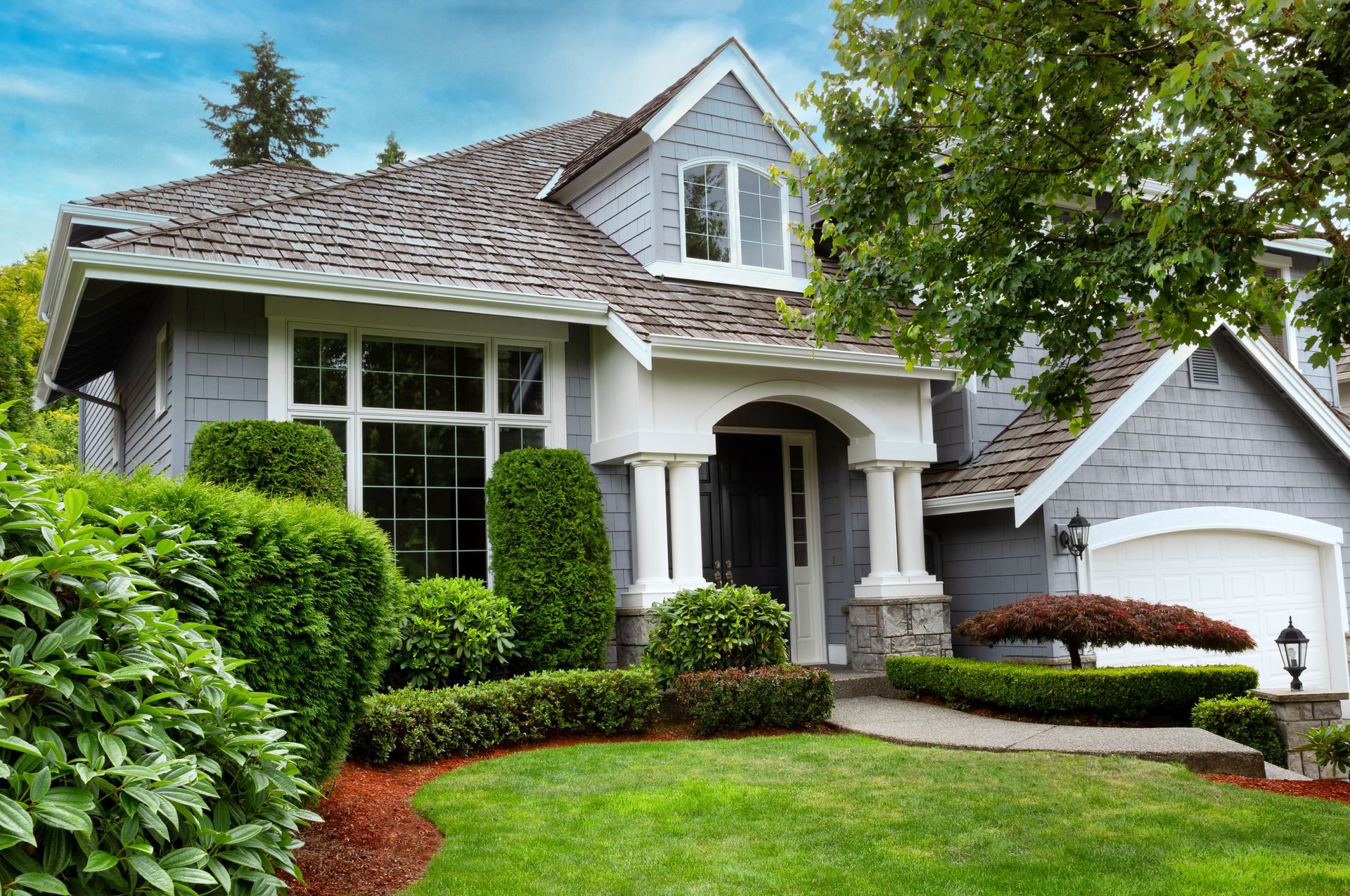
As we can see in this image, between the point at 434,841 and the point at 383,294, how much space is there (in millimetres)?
5368

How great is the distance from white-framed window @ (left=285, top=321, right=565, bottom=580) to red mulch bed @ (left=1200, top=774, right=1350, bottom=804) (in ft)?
21.3

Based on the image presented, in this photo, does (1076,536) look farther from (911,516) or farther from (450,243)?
(450,243)

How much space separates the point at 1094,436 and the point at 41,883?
10.6 meters

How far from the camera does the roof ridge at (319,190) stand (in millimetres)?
8759

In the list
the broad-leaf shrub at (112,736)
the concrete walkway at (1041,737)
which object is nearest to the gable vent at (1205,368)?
the concrete walkway at (1041,737)

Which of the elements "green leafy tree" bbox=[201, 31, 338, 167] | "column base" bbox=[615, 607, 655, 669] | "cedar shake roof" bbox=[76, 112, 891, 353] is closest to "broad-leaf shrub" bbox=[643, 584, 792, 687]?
"column base" bbox=[615, 607, 655, 669]

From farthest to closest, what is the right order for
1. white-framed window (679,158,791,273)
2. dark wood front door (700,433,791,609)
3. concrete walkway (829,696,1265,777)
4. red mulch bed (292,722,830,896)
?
dark wood front door (700,433,791,609) < white-framed window (679,158,791,273) < concrete walkway (829,696,1265,777) < red mulch bed (292,722,830,896)

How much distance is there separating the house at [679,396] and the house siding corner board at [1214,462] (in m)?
0.04

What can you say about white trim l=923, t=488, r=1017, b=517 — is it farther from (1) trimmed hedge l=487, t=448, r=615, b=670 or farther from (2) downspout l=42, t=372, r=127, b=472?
(2) downspout l=42, t=372, r=127, b=472

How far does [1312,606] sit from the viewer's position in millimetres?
13070

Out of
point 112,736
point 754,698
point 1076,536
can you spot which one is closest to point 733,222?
point 1076,536

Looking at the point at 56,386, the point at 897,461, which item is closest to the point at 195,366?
the point at 56,386

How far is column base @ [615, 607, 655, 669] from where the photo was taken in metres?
9.92

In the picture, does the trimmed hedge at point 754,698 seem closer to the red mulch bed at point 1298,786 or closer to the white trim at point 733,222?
the red mulch bed at point 1298,786
